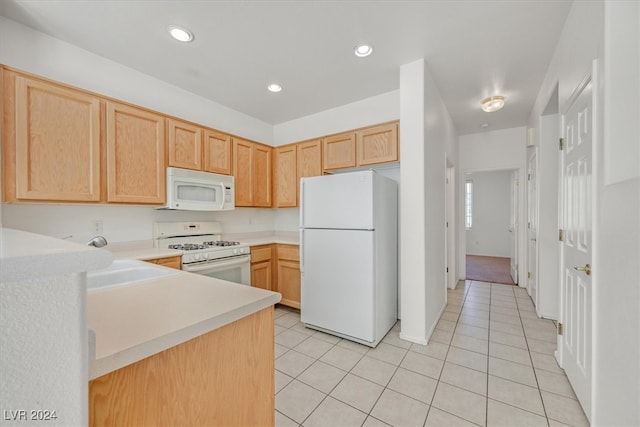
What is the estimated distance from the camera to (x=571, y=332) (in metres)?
1.81

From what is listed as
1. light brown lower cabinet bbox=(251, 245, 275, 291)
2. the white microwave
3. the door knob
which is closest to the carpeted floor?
the door knob

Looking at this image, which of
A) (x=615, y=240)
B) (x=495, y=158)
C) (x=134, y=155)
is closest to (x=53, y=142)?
(x=134, y=155)

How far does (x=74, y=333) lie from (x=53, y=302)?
6cm

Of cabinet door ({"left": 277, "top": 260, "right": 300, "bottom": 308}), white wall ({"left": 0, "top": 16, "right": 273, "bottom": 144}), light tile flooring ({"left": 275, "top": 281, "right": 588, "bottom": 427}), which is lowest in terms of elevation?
light tile flooring ({"left": 275, "top": 281, "right": 588, "bottom": 427})

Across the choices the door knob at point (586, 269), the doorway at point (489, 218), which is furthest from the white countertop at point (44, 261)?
the doorway at point (489, 218)

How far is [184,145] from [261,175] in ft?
3.58

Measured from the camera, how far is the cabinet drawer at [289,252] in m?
3.14

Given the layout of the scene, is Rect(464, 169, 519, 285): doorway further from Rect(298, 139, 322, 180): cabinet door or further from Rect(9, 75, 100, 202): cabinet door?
Rect(9, 75, 100, 202): cabinet door

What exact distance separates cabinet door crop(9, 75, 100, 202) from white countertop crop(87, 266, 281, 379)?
1.38 meters

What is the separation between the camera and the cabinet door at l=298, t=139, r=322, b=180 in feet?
10.9

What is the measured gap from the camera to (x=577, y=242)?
169cm

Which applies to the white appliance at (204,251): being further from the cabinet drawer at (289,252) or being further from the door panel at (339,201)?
the door panel at (339,201)

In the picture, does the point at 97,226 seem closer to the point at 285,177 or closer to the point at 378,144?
the point at 285,177

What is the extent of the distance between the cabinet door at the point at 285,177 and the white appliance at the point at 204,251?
0.96 metres
